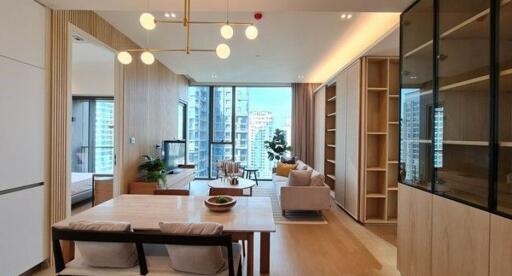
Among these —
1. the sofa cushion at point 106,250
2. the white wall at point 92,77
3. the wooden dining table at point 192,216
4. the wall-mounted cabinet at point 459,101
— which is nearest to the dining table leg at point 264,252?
the wooden dining table at point 192,216

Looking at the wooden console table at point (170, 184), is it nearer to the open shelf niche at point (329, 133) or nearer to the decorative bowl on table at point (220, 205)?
the decorative bowl on table at point (220, 205)

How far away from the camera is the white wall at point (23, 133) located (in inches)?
100

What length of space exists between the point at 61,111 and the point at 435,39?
3.64 metres

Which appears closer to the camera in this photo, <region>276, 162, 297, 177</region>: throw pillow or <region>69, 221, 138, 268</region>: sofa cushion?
<region>69, 221, 138, 268</region>: sofa cushion

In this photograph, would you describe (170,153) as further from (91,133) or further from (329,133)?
(329,133)

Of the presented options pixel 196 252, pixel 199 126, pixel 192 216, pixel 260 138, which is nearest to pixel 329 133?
pixel 260 138

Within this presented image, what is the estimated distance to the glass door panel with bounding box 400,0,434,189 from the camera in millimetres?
2546

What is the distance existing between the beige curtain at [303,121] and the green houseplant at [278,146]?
28cm

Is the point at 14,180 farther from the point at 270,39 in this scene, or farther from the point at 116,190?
the point at 270,39

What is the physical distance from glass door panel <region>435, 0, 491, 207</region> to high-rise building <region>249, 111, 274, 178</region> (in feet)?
22.1

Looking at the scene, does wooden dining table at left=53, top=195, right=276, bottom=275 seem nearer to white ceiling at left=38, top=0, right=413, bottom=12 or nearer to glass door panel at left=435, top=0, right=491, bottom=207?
glass door panel at left=435, top=0, right=491, bottom=207

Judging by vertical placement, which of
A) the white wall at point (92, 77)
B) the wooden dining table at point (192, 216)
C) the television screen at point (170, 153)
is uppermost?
the white wall at point (92, 77)

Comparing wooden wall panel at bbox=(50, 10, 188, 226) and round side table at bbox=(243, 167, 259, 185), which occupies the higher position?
wooden wall panel at bbox=(50, 10, 188, 226)

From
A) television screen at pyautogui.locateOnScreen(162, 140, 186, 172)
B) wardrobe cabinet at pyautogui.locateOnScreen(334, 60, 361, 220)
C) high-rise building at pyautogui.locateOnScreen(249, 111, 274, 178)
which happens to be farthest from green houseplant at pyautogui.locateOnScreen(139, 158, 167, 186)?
high-rise building at pyautogui.locateOnScreen(249, 111, 274, 178)
